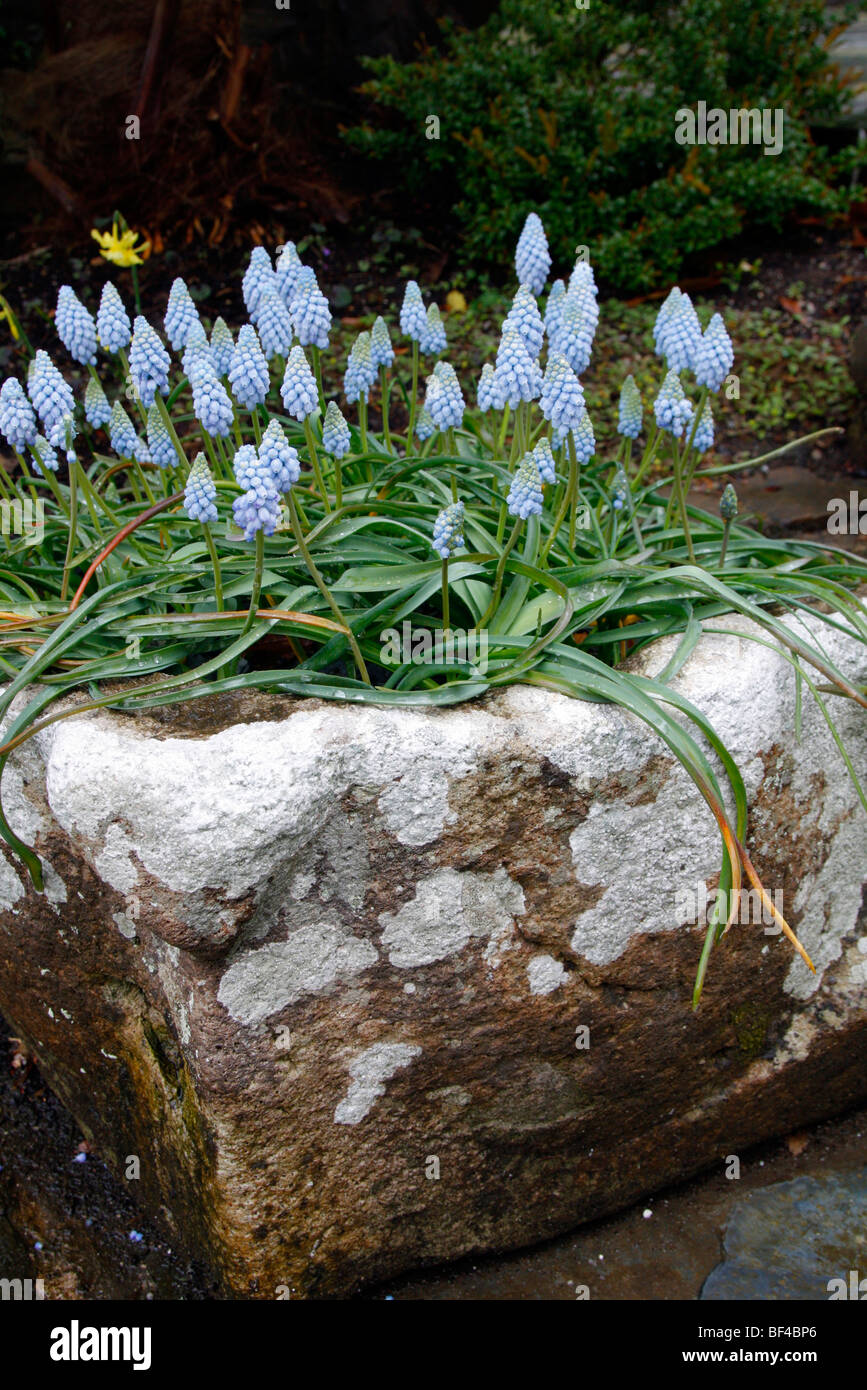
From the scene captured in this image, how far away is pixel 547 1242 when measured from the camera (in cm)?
256

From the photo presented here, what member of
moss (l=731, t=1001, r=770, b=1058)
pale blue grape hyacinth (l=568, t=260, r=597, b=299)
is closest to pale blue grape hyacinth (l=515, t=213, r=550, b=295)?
pale blue grape hyacinth (l=568, t=260, r=597, b=299)

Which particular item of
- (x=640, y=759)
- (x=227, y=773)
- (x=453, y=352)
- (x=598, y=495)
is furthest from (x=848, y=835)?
(x=453, y=352)

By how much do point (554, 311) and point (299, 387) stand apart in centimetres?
71

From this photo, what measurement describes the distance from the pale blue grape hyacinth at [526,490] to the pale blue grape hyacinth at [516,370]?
0.14 meters

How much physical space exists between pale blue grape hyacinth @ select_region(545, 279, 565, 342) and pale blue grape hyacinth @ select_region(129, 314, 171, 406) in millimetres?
816

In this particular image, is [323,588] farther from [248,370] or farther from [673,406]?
[673,406]

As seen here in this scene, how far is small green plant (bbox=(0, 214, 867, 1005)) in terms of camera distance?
2236 mm

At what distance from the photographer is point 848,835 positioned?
8.36 feet

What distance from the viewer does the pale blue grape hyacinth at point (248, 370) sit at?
2.25 meters

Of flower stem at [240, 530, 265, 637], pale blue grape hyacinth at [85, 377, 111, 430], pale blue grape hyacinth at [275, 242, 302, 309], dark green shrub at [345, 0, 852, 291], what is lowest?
flower stem at [240, 530, 265, 637]

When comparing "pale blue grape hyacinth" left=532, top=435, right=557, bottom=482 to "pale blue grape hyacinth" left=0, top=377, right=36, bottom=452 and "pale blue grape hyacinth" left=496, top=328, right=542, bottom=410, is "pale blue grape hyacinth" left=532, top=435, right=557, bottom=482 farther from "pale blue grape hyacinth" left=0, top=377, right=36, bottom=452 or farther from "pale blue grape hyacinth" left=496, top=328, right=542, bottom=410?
"pale blue grape hyacinth" left=0, top=377, right=36, bottom=452

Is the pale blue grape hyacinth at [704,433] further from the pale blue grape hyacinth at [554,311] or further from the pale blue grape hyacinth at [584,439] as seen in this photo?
the pale blue grape hyacinth at [554,311]

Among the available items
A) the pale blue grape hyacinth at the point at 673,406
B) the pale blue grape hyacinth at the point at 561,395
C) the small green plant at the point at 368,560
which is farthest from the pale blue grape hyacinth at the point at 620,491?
the pale blue grape hyacinth at the point at 561,395

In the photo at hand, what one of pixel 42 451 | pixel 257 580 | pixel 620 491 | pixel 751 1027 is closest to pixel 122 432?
pixel 42 451
